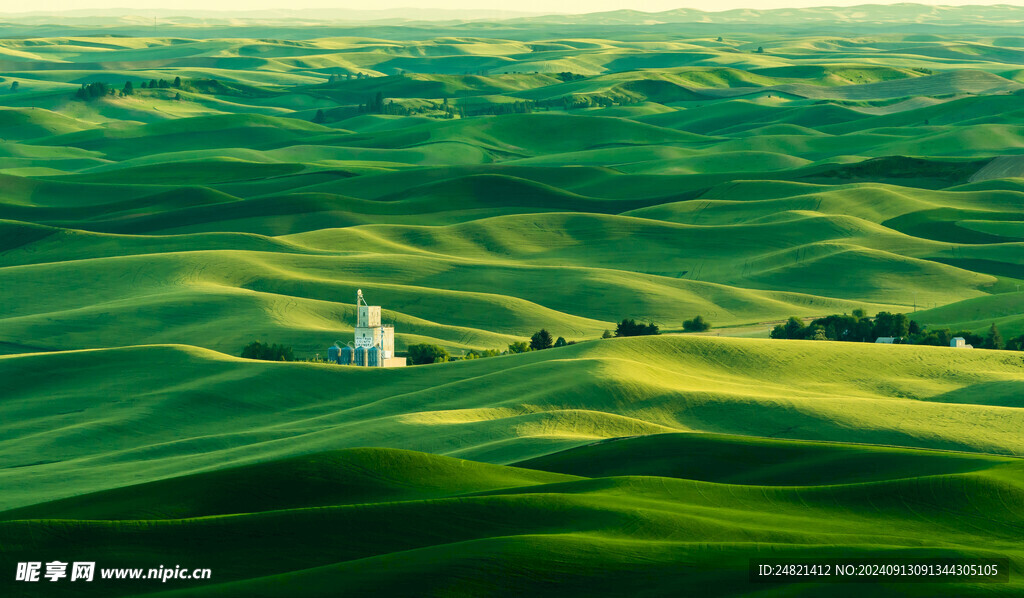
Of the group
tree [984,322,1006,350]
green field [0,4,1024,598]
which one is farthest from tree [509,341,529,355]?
tree [984,322,1006,350]

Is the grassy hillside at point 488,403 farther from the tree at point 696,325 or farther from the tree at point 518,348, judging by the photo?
the tree at point 696,325

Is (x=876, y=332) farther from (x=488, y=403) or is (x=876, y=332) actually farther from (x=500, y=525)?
(x=500, y=525)

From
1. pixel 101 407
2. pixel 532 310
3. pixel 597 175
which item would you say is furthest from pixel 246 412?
pixel 597 175

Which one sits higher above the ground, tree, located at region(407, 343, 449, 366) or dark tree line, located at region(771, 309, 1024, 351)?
dark tree line, located at region(771, 309, 1024, 351)

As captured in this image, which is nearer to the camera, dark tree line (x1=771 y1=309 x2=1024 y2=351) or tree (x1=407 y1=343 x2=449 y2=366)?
tree (x1=407 y1=343 x2=449 y2=366)

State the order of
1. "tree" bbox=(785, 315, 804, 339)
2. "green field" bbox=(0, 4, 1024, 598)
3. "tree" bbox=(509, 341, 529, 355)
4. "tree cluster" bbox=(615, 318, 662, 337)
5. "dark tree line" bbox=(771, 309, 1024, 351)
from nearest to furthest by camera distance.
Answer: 1. "green field" bbox=(0, 4, 1024, 598)
2. "tree" bbox=(509, 341, 529, 355)
3. "dark tree line" bbox=(771, 309, 1024, 351)
4. "tree" bbox=(785, 315, 804, 339)
5. "tree cluster" bbox=(615, 318, 662, 337)

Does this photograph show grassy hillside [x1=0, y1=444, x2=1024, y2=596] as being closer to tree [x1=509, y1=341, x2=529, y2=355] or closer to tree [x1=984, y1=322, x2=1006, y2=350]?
tree [x1=509, y1=341, x2=529, y2=355]

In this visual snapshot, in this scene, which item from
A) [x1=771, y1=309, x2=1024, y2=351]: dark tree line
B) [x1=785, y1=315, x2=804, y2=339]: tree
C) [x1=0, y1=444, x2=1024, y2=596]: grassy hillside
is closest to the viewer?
[x1=0, y1=444, x2=1024, y2=596]: grassy hillside
